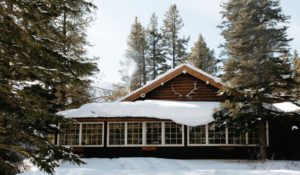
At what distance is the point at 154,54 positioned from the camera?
38156mm

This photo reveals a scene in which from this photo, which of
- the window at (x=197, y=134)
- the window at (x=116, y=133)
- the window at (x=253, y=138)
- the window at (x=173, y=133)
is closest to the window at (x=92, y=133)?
the window at (x=116, y=133)

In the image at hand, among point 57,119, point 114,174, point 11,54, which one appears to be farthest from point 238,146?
point 11,54

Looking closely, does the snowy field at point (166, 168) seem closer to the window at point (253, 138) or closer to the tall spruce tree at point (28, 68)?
the window at point (253, 138)

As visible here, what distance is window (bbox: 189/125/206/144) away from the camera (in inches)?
700

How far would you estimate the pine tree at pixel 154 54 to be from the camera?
37.8m

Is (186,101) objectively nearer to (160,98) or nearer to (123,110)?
(160,98)

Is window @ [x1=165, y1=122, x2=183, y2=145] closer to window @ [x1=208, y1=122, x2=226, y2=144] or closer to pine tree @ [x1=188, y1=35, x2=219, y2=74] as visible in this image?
window @ [x1=208, y1=122, x2=226, y2=144]

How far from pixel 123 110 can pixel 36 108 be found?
1125cm

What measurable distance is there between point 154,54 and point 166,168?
25.2 m

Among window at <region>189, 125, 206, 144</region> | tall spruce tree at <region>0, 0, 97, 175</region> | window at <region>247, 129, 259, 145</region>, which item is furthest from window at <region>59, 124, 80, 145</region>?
tall spruce tree at <region>0, 0, 97, 175</region>

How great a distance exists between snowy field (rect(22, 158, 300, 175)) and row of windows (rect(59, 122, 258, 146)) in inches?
64.6

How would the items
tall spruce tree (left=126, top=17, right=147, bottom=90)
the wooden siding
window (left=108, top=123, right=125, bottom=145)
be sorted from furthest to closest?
tall spruce tree (left=126, top=17, right=147, bottom=90) < the wooden siding < window (left=108, top=123, right=125, bottom=145)

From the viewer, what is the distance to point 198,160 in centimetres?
1698

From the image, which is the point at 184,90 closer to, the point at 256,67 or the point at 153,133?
the point at 153,133
